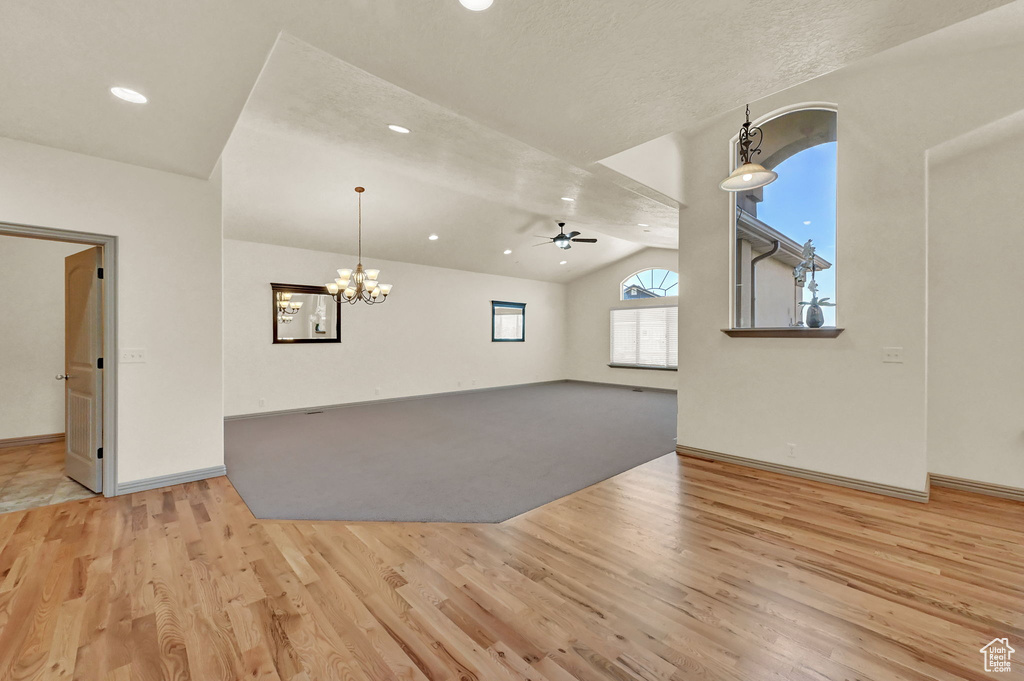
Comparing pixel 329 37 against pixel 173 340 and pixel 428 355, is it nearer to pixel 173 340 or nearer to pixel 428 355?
pixel 173 340

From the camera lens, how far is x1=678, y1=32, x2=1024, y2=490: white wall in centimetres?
314

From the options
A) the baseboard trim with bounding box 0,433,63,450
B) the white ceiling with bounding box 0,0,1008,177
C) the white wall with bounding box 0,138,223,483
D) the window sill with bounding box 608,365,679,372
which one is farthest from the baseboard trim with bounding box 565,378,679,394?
the baseboard trim with bounding box 0,433,63,450

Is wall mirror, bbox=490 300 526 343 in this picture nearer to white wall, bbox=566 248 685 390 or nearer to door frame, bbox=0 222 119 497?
white wall, bbox=566 248 685 390

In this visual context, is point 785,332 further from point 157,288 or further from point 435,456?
point 157,288

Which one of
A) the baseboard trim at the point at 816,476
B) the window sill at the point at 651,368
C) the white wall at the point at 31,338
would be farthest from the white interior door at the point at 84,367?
the window sill at the point at 651,368

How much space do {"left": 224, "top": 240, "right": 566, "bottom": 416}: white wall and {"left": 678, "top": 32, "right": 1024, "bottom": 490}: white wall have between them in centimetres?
578

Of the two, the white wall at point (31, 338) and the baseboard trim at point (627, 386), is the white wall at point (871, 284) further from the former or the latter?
the white wall at point (31, 338)

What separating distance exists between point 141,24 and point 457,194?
4380 millimetres

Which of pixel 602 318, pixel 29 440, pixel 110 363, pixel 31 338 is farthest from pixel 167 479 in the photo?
pixel 602 318

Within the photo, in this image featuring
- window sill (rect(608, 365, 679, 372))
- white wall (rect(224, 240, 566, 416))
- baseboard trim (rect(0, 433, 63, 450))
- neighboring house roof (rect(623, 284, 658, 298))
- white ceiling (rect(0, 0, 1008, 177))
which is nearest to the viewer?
white ceiling (rect(0, 0, 1008, 177))

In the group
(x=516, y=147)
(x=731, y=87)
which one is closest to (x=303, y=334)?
(x=516, y=147)

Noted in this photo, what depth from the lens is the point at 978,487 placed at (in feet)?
11.2

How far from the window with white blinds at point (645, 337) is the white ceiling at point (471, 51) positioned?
7421mm

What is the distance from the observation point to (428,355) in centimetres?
859
